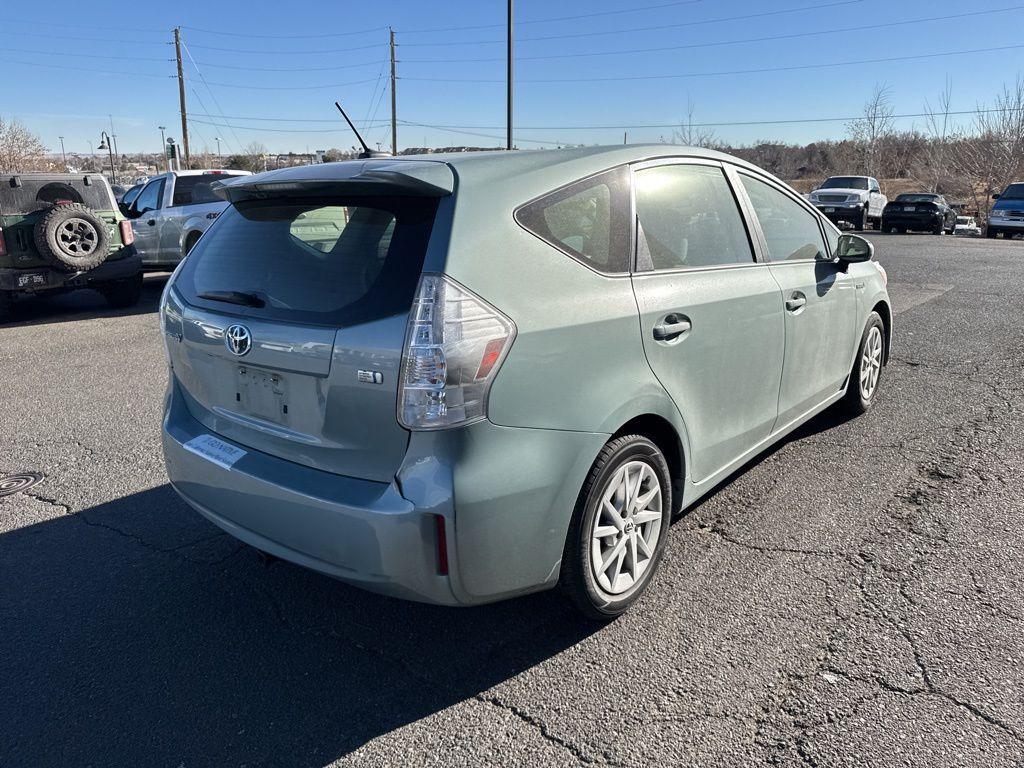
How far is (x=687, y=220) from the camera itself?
3.32m

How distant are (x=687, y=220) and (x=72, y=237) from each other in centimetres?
891

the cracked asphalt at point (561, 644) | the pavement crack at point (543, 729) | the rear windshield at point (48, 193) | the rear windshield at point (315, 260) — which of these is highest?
the rear windshield at point (48, 193)

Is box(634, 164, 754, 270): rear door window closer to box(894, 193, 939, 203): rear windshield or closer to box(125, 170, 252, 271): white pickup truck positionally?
box(125, 170, 252, 271): white pickup truck

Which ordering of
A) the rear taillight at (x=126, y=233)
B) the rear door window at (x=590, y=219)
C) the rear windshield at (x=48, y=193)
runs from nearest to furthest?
the rear door window at (x=590, y=219)
the rear windshield at (x=48, y=193)
the rear taillight at (x=126, y=233)

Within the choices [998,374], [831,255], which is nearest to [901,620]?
[831,255]

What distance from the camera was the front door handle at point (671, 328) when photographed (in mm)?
2904

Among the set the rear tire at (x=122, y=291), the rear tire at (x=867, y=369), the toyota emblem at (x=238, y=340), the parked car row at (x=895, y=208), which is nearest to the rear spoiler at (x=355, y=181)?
the toyota emblem at (x=238, y=340)

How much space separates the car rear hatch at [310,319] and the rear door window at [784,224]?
6.90 ft

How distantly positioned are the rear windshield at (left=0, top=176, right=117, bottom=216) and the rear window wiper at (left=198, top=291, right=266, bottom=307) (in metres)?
8.33

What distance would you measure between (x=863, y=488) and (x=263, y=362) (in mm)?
3243

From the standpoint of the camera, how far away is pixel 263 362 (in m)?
2.63

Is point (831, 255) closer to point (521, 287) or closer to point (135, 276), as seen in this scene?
point (521, 287)

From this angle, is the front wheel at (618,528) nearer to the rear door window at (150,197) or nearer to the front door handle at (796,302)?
the front door handle at (796,302)

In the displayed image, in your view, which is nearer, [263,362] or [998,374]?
[263,362]
